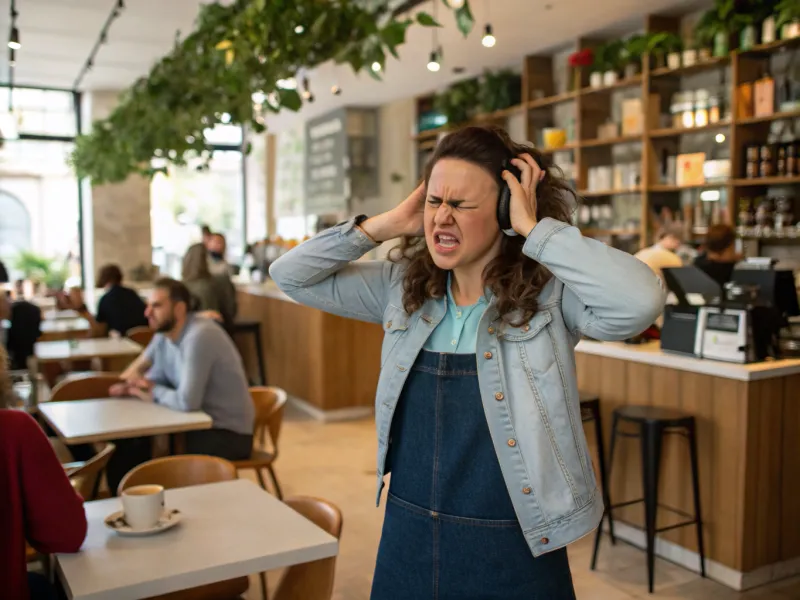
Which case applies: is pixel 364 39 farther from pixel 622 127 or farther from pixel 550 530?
pixel 622 127

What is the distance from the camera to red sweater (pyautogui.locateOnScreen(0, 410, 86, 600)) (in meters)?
1.90

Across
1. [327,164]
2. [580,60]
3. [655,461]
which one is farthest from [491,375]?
[327,164]

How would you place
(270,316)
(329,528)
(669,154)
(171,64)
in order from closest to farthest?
1. (329,528)
2. (171,64)
3. (669,154)
4. (270,316)

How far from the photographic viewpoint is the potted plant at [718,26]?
588 centimetres

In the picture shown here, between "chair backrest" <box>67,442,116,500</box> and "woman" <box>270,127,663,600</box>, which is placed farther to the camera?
"chair backrest" <box>67,442,116,500</box>

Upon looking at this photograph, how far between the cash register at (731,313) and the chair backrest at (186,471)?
221 cm

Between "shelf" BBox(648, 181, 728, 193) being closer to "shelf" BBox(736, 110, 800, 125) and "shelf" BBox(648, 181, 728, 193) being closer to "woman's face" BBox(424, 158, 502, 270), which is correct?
"shelf" BBox(736, 110, 800, 125)

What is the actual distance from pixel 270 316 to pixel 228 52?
13.3 ft

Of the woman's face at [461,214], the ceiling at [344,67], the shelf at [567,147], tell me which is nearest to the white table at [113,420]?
the woman's face at [461,214]

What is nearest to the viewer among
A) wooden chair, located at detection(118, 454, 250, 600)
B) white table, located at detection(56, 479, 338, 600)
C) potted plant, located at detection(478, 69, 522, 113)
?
white table, located at detection(56, 479, 338, 600)

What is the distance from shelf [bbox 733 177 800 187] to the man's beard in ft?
14.3

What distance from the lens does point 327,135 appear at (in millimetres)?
10906

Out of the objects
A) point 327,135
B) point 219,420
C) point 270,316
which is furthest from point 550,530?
point 327,135

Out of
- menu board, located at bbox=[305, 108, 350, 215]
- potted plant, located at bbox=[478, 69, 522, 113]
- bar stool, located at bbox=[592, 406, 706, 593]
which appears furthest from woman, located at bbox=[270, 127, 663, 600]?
menu board, located at bbox=[305, 108, 350, 215]
